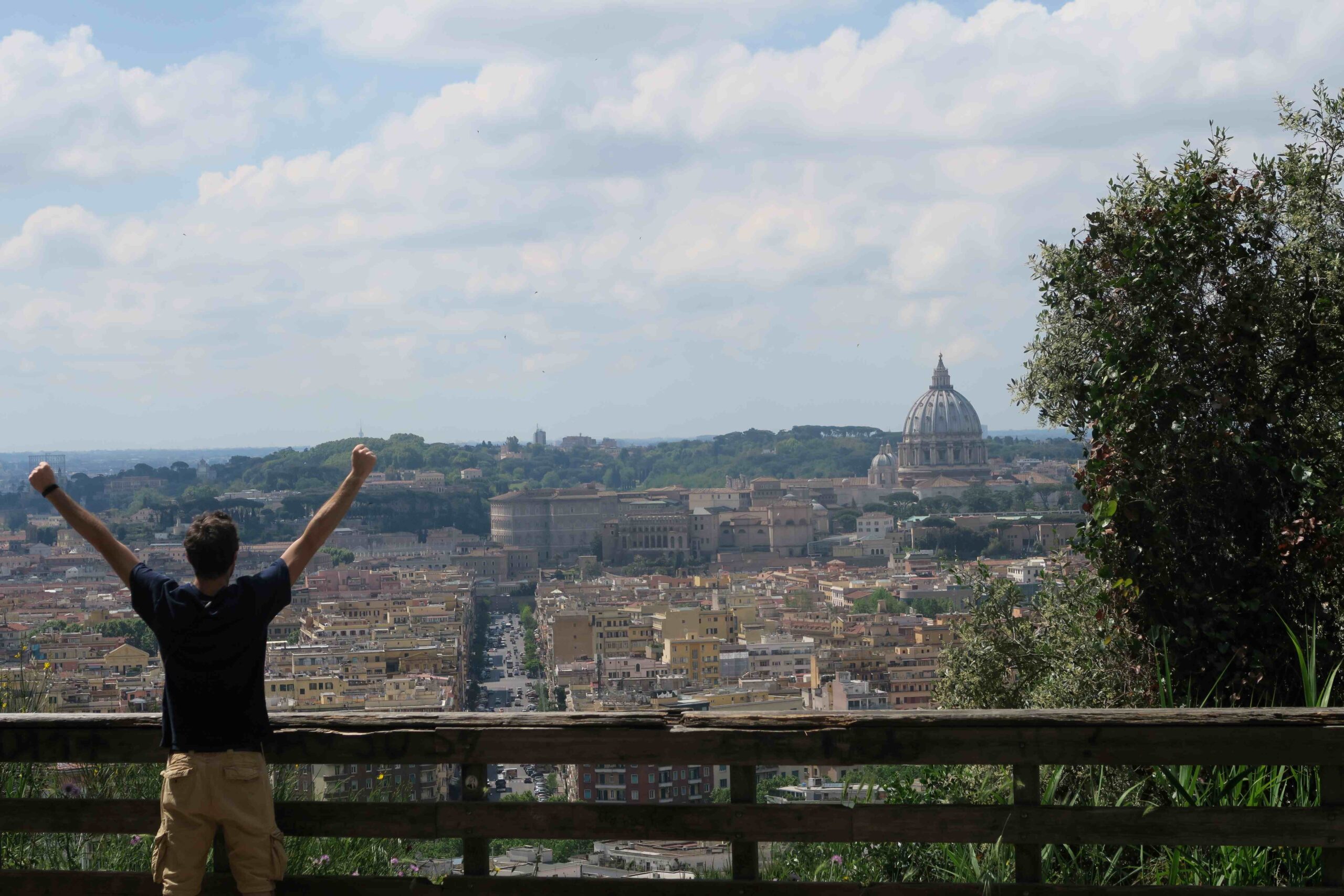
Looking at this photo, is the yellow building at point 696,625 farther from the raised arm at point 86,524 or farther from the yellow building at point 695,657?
the raised arm at point 86,524

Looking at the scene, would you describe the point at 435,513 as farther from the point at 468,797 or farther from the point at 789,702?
the point at 468,797

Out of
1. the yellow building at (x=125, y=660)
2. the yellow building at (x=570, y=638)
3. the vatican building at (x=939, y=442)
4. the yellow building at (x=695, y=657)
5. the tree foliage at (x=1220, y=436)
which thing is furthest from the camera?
the vatican building at (x=939, y=442)

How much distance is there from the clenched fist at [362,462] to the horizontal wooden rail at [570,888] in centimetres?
58

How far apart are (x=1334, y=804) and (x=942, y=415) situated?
102 m

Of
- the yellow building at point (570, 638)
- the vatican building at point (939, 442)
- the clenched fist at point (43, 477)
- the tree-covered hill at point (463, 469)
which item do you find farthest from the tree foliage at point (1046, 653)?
the vatican building at point (939, 442)

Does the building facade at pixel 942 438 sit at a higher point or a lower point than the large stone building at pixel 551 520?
higher

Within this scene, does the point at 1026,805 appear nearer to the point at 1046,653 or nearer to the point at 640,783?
the point at 640,783

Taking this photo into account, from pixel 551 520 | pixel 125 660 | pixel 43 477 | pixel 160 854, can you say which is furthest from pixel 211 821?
pixel 551 520

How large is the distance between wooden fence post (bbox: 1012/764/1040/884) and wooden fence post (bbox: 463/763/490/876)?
74 centimetres

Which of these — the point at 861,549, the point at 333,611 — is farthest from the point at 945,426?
the point at 333,611

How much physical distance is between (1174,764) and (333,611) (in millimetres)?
42125

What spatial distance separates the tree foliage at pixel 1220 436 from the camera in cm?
289

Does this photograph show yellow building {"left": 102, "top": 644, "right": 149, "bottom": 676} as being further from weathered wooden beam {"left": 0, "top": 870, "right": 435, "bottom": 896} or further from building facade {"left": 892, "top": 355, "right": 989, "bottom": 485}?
building facade {"left": 892, "top": 355, "right": 989, "bottom": 485}

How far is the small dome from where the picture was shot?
102625 millimetres
